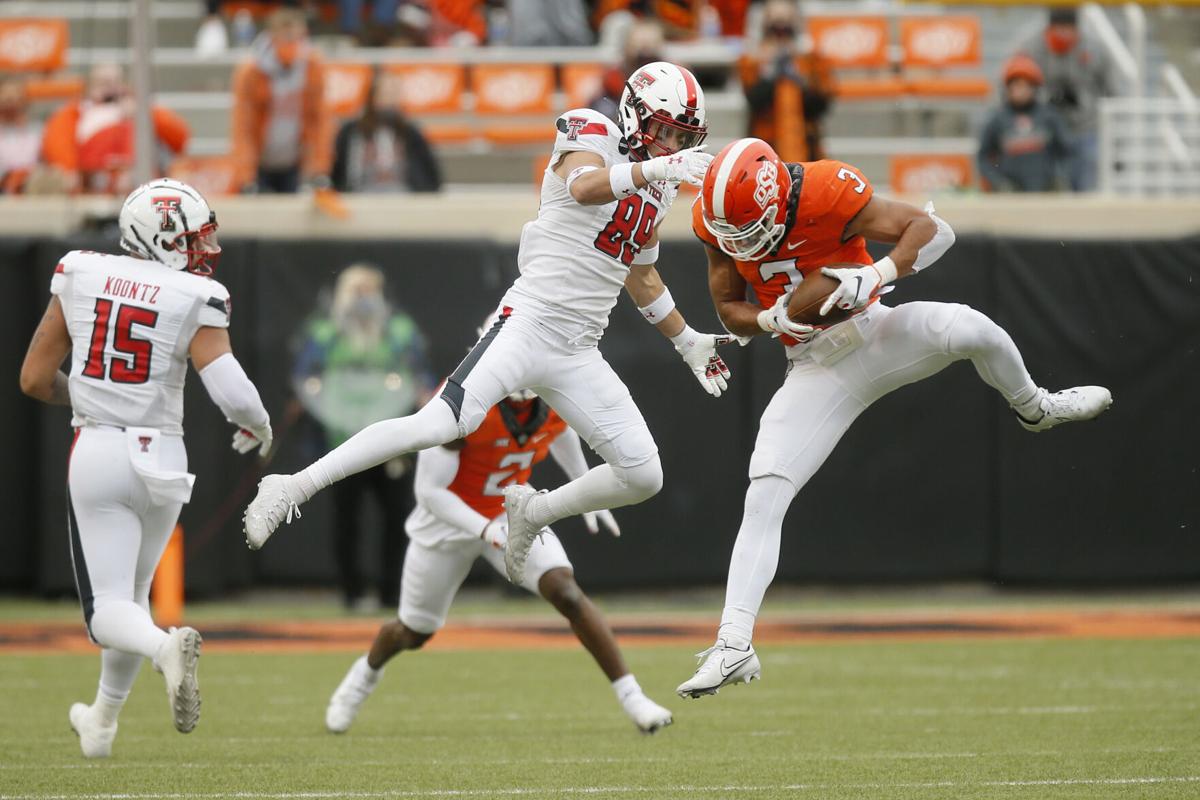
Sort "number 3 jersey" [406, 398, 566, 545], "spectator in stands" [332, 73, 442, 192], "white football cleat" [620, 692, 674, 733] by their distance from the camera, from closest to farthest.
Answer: "white football cleat" [620, 692, 674, 733] < "number 3 jersey" [406, 398, 566, 545] < "spectator in stands" [332, 73, 442, 192]

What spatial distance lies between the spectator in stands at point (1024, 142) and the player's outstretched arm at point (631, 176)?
6.86m

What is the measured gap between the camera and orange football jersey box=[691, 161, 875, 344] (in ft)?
18.7

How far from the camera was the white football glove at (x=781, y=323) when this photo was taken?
223 inches

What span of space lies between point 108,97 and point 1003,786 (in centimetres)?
878

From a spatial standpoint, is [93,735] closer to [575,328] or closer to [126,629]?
[126,629]

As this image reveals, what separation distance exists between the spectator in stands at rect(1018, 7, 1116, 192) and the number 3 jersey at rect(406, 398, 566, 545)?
6.80 meters

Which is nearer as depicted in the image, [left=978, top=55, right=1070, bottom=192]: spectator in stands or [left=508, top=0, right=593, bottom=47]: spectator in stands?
[left=978, top=55, right=1070, bottom=192]: spectator in stands

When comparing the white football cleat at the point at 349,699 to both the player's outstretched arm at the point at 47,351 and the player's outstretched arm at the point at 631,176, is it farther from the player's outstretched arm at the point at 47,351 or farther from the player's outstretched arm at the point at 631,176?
the player's outstretched arm at the point at 631,176

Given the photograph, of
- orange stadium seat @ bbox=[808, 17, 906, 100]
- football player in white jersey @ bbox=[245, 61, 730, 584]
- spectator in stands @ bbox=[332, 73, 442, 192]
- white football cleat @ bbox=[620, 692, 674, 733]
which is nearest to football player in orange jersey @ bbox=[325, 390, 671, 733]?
white football cleat @ bbox=[620, 692, 674, 733]

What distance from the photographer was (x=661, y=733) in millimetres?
6934

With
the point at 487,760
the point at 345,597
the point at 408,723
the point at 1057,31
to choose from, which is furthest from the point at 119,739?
the point at 1057,31

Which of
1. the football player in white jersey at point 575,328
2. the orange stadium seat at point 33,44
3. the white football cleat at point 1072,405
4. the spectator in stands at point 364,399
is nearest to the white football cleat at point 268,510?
the football player in white jersey at point 575,328

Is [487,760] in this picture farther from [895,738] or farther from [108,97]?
[108,97]

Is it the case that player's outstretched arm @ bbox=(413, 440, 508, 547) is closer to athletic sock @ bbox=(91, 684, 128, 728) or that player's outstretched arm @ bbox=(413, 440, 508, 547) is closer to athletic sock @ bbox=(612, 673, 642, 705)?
athletic sock @ bbox=(612, 673, 642, 705)
